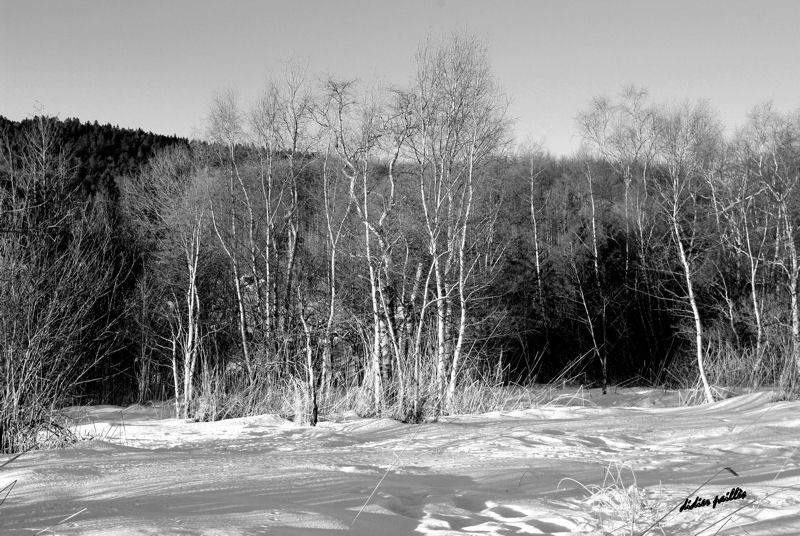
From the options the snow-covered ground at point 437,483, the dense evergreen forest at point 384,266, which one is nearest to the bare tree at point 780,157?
the dense evergreen forest at point 384,266

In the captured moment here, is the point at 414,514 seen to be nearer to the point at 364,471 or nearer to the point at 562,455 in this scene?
the point at 364,471

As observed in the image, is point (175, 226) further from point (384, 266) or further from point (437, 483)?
point (437, 483)

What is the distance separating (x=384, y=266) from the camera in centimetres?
1220

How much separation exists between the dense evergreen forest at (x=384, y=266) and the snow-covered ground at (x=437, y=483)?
2668mm

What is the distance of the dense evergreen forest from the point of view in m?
7.89

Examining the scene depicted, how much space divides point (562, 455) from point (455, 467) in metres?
0.78

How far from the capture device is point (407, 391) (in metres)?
6.88

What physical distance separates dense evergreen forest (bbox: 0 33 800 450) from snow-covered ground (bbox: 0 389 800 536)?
2668mm

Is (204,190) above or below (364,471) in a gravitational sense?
above

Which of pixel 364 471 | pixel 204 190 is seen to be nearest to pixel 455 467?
pixel 364 471

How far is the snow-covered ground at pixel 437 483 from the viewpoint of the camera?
2080 mm
